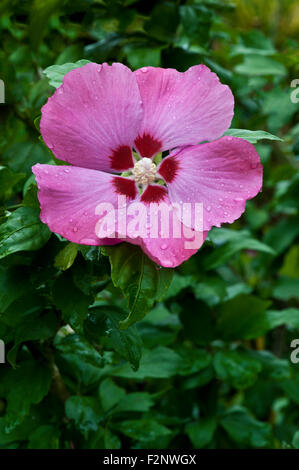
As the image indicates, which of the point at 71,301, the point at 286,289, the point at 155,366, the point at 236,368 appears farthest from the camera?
the point at 286,289

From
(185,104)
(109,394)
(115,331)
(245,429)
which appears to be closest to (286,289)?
(245,429)

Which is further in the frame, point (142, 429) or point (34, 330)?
point (142, 429)

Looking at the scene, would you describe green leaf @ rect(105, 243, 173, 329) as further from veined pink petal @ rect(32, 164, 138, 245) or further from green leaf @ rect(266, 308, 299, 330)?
green leaf @ rect(266, 308, 299, 330)

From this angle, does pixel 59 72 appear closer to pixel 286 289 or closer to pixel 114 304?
pixel 114 304

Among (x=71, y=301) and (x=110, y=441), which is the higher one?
(x=71, y=301)

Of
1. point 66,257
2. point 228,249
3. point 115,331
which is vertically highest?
point 66,257

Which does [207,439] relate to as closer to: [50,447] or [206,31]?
[50,447]
